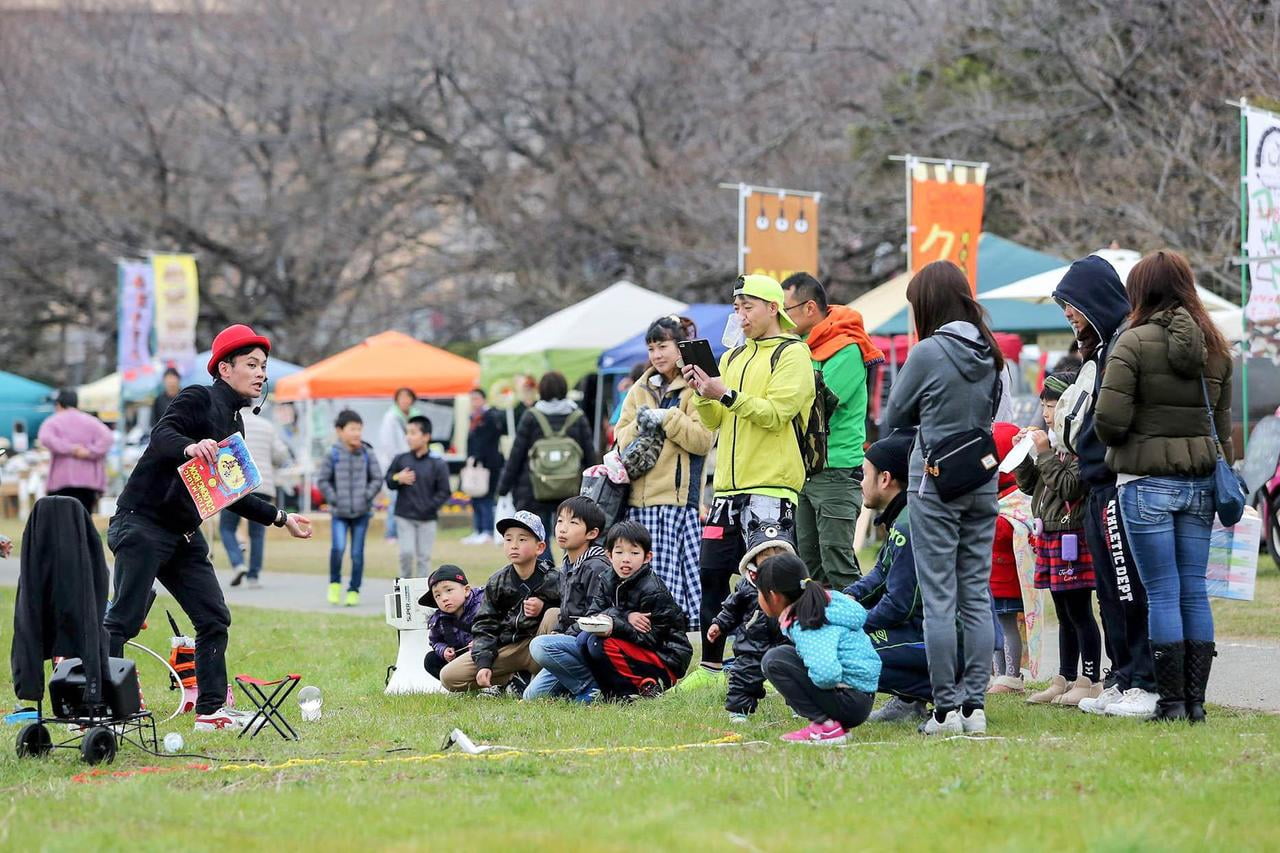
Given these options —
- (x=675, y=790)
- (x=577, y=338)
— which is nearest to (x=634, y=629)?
(x=675, y=790)

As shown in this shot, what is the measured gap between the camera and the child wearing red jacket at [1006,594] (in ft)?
28.5

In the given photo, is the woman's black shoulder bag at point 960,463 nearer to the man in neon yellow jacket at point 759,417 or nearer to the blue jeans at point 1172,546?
the blue jeans at point 1172,546

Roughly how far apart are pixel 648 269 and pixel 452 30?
23.7 ft

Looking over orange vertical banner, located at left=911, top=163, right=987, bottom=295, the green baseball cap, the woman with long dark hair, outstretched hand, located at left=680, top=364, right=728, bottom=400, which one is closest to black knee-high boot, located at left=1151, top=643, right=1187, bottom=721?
outstretched hand, located at left=680, top=364, right=728, bottom=400

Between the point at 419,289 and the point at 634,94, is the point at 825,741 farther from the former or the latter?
the point at 419,289

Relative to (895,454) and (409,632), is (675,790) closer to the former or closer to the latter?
(895,454)

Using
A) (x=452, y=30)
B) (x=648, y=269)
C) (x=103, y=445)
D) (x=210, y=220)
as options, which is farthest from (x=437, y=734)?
(x=210, y=220)

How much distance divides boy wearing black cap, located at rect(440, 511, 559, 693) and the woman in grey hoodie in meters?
2.52

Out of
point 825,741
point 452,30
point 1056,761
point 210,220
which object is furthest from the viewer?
point 210,220

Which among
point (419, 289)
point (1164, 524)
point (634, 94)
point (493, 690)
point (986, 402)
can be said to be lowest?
point (493, 690)

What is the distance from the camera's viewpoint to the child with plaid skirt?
318 inches

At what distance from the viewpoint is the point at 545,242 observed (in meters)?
34.7

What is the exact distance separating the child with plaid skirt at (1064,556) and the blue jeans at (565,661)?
84.6 inches

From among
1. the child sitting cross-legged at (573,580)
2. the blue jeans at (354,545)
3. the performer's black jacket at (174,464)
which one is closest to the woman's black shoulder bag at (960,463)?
the child sitting cross-legged at (573,580)
